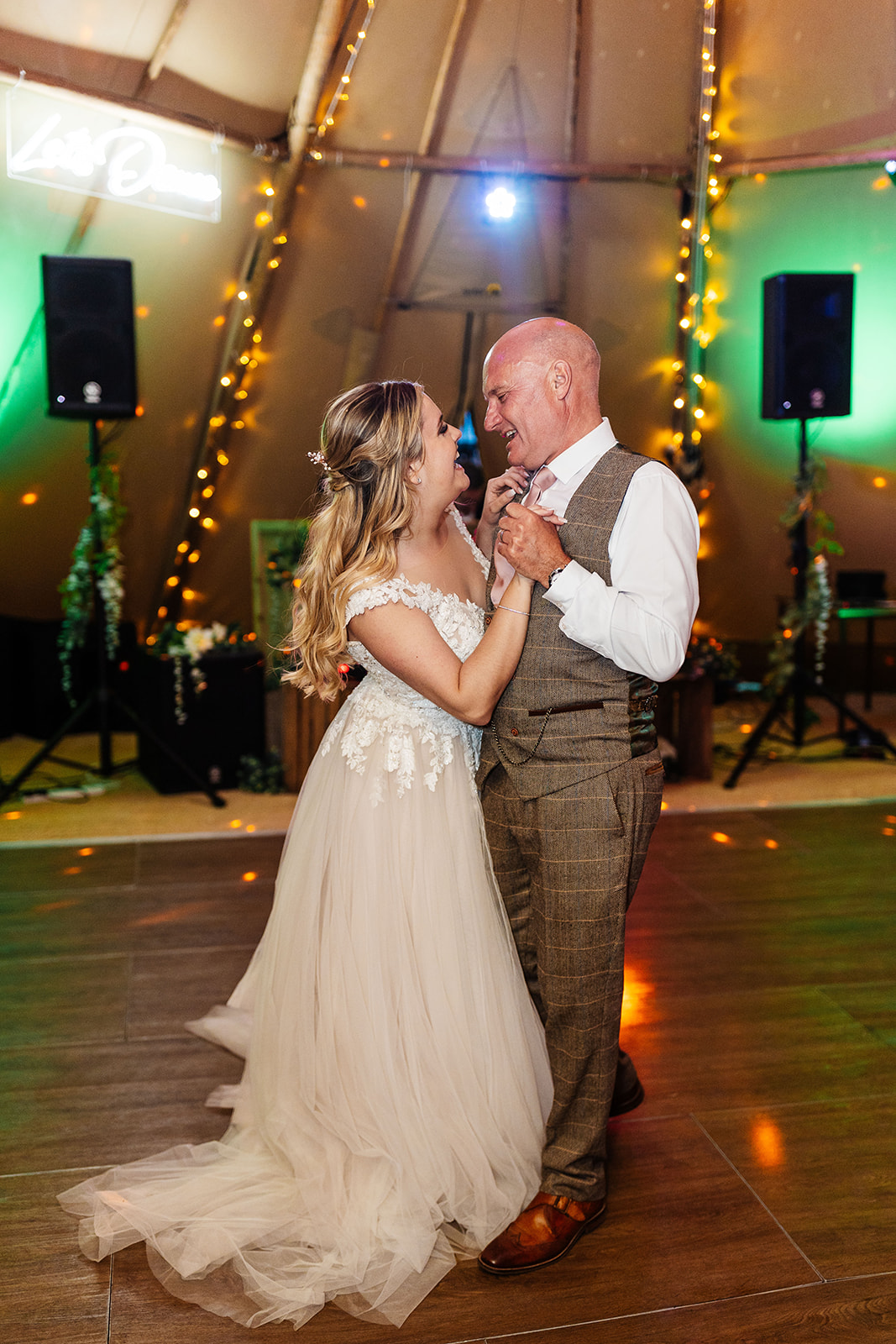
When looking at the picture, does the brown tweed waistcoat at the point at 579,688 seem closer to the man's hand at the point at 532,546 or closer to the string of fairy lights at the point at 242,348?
the man's hand at the point at 532,546

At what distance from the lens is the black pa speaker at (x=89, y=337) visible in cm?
429

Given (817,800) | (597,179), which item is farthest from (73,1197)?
(597,179)

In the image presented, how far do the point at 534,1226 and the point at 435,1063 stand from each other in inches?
12.1

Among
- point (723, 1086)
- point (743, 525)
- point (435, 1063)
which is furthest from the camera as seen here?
point (743, 525)

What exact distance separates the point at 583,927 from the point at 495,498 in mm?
763

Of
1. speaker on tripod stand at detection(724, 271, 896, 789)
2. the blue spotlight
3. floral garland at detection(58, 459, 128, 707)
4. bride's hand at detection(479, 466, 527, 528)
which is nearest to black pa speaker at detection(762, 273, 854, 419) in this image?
speaker on tripod stand at detection(724, 271, 896, 789)

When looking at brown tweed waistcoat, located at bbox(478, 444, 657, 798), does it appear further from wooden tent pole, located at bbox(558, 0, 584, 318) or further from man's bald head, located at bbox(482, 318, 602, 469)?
wooden tent pole, located at bbox(558, 0, 584, 318)

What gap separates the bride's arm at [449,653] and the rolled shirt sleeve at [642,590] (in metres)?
0.10

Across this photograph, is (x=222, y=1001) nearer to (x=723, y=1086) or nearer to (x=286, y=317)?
(x=723, y=1086)

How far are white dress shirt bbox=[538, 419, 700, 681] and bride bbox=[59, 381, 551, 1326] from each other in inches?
4.6

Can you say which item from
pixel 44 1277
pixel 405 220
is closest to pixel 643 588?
pixel 44 1277

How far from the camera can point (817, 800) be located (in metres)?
4.68

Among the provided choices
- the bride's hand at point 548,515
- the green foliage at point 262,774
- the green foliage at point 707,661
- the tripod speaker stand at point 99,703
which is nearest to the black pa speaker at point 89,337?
the tripod speaker stand at point 99,703

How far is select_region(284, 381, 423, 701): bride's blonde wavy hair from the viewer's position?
199 centimetres
